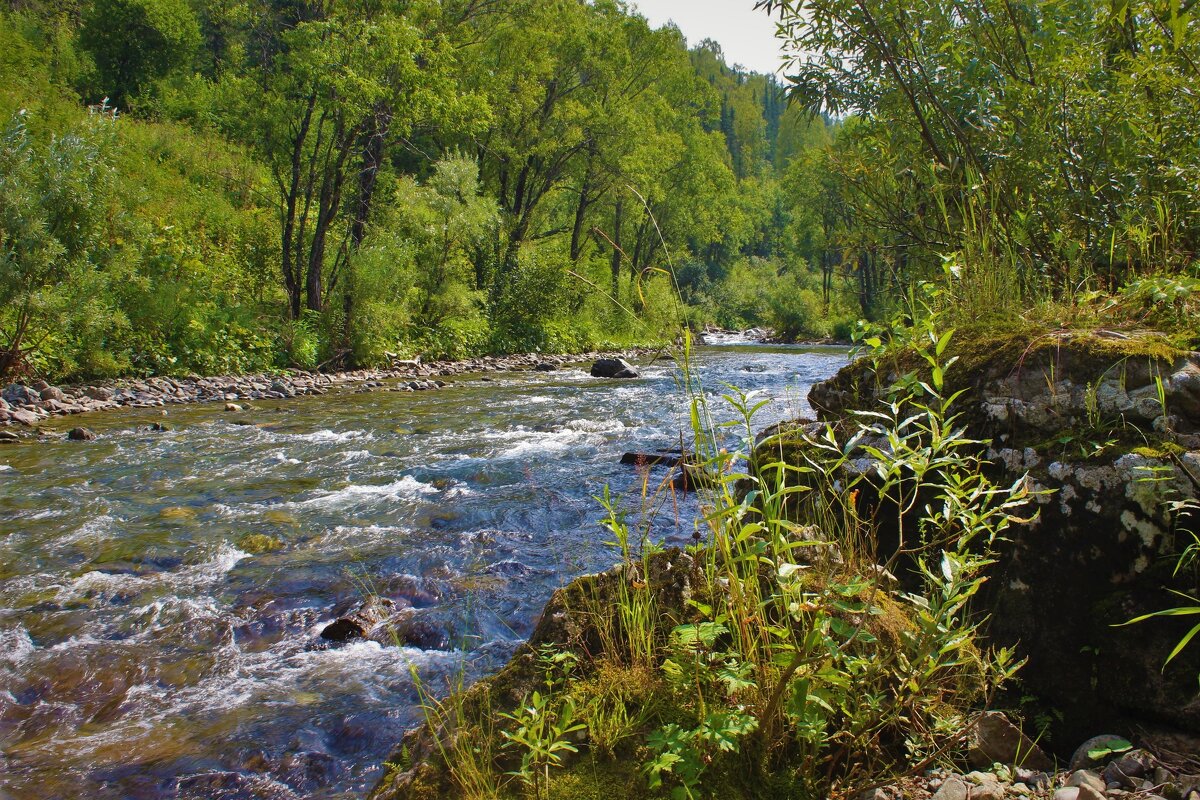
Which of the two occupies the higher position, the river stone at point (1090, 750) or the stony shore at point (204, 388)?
the stony shore at point (204, 388)

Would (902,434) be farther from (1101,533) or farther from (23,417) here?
(23,417)

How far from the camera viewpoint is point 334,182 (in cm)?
2092

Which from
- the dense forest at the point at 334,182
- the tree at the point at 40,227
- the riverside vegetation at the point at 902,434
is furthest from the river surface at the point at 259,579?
the dense forest at the point at 334,182

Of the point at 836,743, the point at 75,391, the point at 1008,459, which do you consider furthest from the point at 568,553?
the point at 75,391

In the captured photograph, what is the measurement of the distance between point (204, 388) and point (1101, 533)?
57.0 ft

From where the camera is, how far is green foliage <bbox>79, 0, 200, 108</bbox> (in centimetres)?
4019

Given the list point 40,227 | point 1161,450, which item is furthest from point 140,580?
point 40,227

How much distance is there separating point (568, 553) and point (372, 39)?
1790 centimetres

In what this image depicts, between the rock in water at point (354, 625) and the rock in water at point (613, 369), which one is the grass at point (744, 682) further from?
the rock in water at point (613, 369)

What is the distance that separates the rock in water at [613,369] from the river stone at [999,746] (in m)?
19.5

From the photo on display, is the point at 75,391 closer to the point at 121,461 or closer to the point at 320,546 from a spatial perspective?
the point at 121,461

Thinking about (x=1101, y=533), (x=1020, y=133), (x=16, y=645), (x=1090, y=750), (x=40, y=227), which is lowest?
(x=16, y=645)

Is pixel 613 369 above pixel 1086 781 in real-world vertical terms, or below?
above

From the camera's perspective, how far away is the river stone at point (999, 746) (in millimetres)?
Answer: 2254
